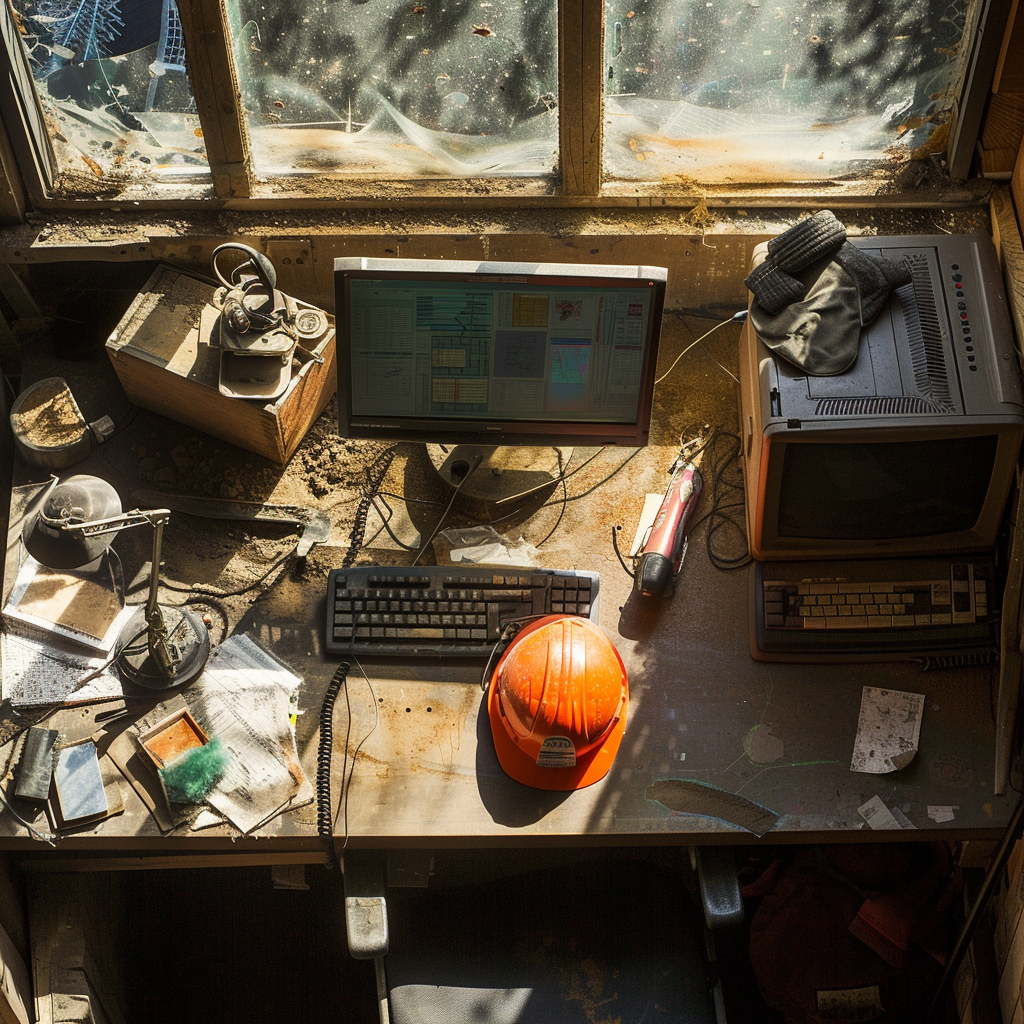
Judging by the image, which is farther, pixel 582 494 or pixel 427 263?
pixel 582 494

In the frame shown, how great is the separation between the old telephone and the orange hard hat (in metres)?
0.76

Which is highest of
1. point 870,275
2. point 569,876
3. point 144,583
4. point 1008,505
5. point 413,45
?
point 413,45

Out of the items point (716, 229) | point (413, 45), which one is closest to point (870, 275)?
point (716, 229)

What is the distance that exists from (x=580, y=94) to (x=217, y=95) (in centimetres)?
78

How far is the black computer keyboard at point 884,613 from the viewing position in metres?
2.06

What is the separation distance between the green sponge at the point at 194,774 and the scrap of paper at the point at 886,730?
1.18 meters

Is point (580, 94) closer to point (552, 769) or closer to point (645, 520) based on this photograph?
point (645, 520)

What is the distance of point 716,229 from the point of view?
7.97ft

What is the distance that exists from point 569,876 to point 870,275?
135cm

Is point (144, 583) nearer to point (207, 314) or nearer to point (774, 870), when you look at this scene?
point (207, 314)

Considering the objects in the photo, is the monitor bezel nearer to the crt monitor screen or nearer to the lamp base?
the crt monitor screen

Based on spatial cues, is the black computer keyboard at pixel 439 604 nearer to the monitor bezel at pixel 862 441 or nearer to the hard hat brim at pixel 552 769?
the hard hat brim at pixel 552 769

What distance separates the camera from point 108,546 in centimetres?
188

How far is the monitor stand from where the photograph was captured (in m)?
2.29
